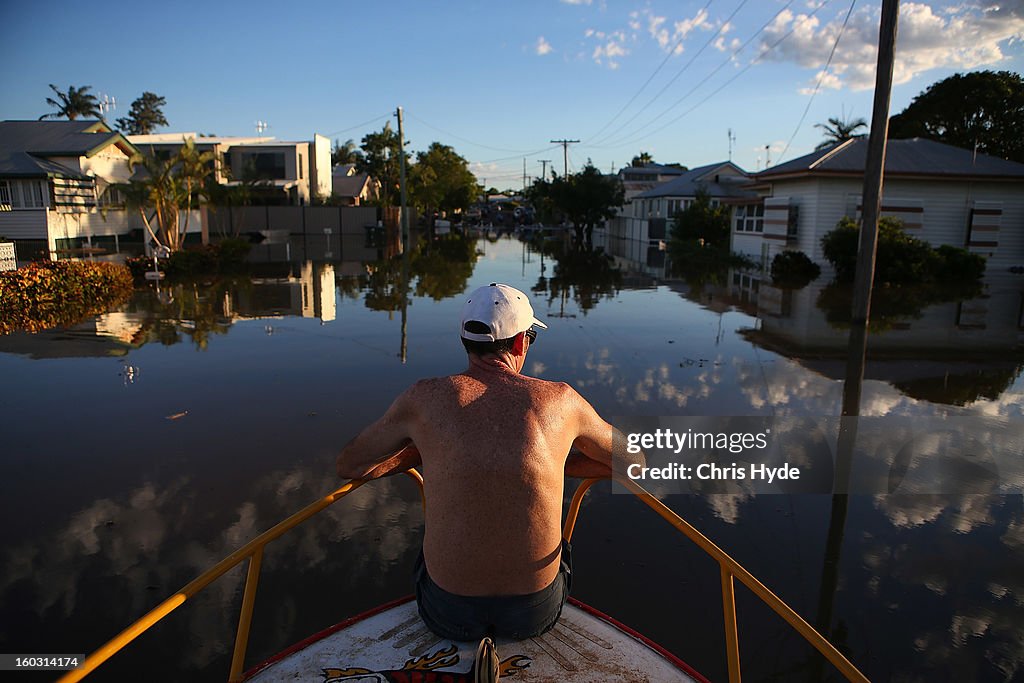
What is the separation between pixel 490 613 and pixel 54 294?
55.2ft

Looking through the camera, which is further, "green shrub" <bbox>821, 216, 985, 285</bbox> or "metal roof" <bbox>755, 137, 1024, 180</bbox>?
"metal roof" <bbox>755, 137, 1024, 180</bbox>

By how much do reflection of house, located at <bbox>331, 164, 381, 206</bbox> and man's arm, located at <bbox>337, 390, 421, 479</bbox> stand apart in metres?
60.0

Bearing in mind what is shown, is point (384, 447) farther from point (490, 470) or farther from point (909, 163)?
point (909, 163)

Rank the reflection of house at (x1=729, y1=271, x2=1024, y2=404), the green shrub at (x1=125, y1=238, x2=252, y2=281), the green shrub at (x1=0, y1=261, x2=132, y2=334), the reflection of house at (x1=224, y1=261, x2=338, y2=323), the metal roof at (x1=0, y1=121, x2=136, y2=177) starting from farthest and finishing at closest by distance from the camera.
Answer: the metal roof at (x1=0, y1=121, x2=136, y2=177) → the green shrub at (x1=125, y1=238, x2=252, y2=281) → the reflection of house at (x1=224, y1=261, x2=338, y2=323) → the green shrub at (x1=0, y1=261, x2=132, y2=334) → the reflection of house at (x1=729, y1=271, x2=1024, y2=404)

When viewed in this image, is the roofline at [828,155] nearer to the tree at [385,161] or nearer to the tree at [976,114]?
the tree at [976,114]

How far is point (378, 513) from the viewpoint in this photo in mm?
5797

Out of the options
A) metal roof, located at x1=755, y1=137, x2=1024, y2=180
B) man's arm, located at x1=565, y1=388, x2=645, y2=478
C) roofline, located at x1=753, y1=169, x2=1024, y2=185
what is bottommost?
man's arm, located at x1=565, y1=388, x2=645, y2=478

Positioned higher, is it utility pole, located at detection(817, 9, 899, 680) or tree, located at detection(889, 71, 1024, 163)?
tree, located at detection(889, 71, 1024, 163)

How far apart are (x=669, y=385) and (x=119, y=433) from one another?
A: 656cm

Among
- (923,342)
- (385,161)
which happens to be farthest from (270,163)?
(923,342)

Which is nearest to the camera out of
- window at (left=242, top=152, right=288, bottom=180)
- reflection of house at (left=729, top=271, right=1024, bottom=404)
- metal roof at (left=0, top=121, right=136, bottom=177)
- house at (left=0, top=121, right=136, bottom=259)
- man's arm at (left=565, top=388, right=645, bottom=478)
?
man's arm at (left=565, top=388, right=645, bottom=478)

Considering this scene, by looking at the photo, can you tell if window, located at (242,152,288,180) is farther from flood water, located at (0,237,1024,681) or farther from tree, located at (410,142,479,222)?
flood water, located at (0,237,1024,681)

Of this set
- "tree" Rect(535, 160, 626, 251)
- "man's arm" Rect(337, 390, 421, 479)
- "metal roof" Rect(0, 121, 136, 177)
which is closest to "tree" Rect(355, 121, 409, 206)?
"tree" Rect(535, 160, 626, 251)

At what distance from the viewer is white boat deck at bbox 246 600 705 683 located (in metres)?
Result: 2.44
